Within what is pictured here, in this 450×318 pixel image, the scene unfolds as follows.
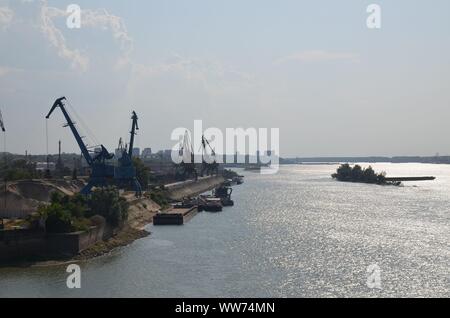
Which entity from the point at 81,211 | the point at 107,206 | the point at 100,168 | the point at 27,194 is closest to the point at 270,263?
the point at 81,211

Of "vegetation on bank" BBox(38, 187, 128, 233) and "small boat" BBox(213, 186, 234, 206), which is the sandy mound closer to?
"vegetation on bank" BBox(38, 187, 128, 233)

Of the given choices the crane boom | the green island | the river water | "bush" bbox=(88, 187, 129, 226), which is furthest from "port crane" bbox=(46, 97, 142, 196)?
the green island

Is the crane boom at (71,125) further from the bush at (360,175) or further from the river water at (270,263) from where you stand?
the bush at (360,175)

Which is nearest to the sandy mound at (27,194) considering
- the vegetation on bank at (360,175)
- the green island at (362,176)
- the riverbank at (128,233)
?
the riverbank at (128,233)

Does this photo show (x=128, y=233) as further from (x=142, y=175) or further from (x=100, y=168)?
(x=142, y=175)

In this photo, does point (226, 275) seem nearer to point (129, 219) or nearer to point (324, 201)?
point (129, 219)
